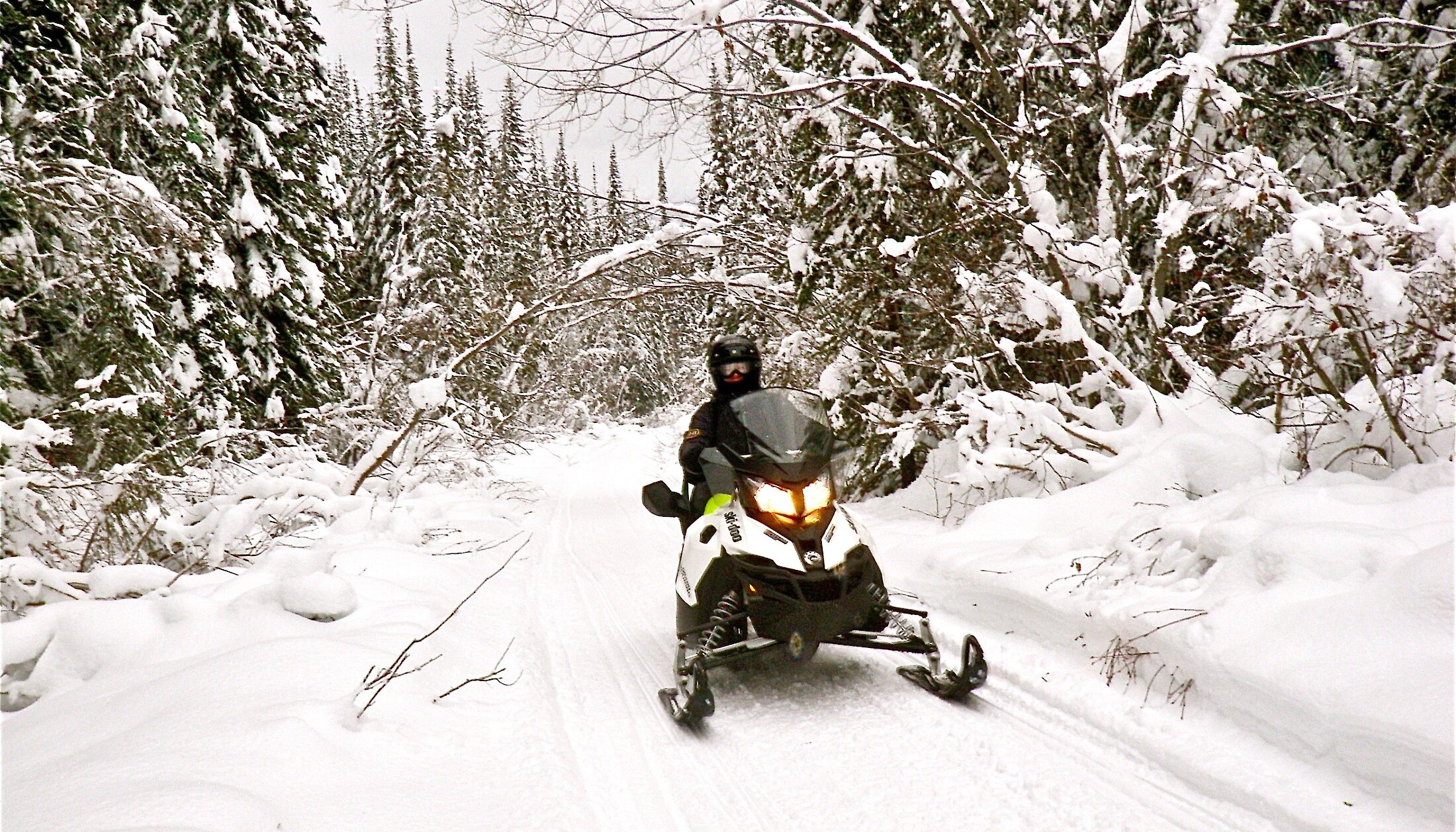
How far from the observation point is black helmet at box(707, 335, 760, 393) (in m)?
5.19

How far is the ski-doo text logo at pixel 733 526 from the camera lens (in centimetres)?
407

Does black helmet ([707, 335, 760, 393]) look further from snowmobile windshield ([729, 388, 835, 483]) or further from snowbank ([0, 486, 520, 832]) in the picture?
snowbank ([0, 486, 520, 832])

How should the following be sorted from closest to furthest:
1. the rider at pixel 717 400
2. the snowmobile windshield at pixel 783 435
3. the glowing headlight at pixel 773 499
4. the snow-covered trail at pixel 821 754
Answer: the snow-covered trail at pixel 821 754, the glowing headlight at pixel 773 499, the snowmobile windshield at pixel 783 435, the rider at pixel 717 400

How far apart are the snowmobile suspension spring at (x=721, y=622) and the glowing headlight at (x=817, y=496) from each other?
0.66 metres

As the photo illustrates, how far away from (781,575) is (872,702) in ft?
2.79

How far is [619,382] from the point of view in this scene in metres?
44.2

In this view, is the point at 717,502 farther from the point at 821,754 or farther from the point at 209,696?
the point at 209,696

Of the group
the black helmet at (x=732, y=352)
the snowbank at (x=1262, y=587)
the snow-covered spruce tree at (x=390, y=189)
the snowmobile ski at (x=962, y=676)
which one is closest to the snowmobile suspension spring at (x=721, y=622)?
the snowmobile ski at (x=962, y=676)

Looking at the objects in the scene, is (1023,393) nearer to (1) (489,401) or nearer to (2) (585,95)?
(2) (585,95)

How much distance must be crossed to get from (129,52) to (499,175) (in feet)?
52.8

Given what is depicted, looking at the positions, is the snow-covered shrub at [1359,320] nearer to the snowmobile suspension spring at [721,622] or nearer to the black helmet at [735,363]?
the black helmet at [735,363]

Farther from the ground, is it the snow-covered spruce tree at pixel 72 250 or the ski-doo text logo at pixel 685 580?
the snow-covered spruce tree at pixel 72 250

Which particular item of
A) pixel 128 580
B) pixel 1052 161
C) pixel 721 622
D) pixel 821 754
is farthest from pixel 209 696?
pixel 1052 161

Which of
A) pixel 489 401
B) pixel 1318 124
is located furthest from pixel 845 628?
pixel 489 401
